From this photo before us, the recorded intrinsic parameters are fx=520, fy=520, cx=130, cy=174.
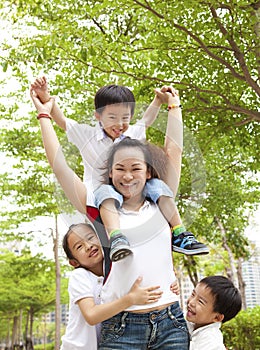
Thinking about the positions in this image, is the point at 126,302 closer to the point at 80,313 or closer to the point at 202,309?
the point at 80,313

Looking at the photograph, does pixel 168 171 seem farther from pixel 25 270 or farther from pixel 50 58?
pixel 25 270

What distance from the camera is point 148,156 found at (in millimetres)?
1913

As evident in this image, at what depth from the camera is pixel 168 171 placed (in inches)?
78.2

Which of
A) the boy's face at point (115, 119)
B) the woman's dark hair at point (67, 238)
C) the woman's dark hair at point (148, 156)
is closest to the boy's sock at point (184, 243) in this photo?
the woman's dark hair at point (148, 156)

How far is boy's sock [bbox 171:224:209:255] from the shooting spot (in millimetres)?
1943

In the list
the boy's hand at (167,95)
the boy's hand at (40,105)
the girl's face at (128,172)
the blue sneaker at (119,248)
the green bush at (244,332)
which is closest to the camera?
the blue sneaker at (119,248)

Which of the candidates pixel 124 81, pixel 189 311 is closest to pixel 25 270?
pixel 124 81

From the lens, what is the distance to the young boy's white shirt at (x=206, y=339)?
6.69 feet

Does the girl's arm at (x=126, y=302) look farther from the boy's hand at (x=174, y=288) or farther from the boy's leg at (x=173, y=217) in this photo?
the boy's leg at (x=173, y=217)

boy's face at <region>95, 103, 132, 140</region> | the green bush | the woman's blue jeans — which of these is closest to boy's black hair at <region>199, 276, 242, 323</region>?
the woman's blue jeans

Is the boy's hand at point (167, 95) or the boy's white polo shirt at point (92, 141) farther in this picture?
the boy's hand at point (167, 95)

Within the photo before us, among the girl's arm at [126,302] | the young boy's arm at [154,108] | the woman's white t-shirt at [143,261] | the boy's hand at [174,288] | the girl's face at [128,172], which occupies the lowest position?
the girl's arm at [126,302]

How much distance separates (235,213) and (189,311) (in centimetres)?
764

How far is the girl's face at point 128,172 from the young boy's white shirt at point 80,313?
358 mm
